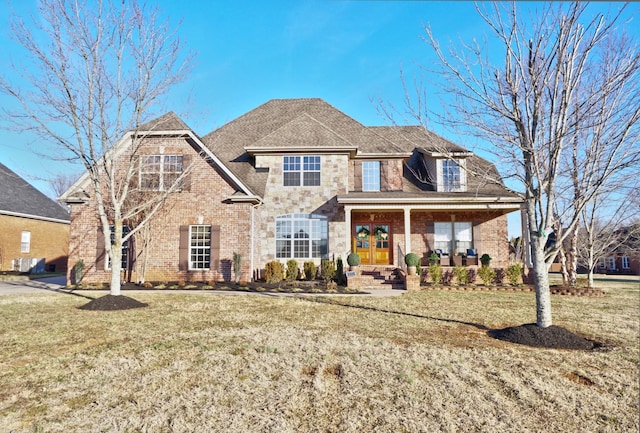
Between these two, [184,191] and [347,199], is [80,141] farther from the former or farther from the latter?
[347,199]

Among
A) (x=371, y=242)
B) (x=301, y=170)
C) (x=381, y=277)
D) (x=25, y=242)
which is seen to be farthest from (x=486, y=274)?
(x=25, y=242)

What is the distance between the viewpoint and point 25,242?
2384 cm

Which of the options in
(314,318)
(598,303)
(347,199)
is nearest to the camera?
(314,318)

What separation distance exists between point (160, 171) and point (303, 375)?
12.2 meters

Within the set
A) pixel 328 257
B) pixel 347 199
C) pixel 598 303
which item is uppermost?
pixel 347 199

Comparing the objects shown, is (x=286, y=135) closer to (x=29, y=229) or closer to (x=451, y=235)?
(x=451, y=235)

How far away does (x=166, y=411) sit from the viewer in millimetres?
3488

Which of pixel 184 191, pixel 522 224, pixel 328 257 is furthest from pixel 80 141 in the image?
pixel 522 224

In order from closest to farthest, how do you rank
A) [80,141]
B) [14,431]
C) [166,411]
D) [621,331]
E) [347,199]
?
[14,431], [166,411], [621,331], [80,141], [347,199]

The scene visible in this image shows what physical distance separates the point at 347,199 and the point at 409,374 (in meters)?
11.2

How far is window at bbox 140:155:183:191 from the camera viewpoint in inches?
563

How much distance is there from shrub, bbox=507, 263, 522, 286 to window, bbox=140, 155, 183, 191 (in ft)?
45.8

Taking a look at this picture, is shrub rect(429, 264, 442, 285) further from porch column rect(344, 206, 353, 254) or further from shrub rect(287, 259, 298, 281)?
shrub rect(287, 259, 298, 281)

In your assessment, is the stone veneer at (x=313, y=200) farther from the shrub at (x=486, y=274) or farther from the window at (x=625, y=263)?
the window at (x=625, y=263)
